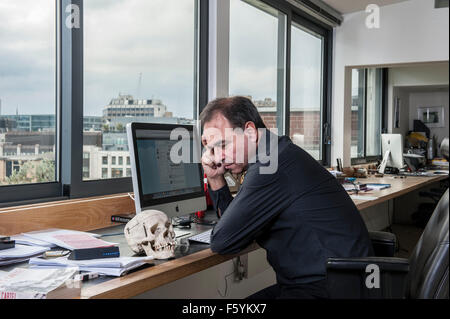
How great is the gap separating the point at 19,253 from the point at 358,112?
5231 mm

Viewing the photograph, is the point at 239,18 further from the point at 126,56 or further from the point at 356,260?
the point at 356,260

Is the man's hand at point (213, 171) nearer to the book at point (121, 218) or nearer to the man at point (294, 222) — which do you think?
the man at point (294, 222)

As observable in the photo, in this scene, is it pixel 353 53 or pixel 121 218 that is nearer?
pixel 121 218

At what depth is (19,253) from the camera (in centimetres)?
153

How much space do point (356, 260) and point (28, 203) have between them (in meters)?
1.43

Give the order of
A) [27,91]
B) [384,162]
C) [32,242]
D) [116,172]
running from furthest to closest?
[384,162]
[116,172]
[27,91]
[32,242]

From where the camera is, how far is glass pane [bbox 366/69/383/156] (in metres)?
6.21

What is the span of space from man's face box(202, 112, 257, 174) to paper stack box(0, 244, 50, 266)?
2.33 feet

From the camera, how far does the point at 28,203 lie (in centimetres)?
205

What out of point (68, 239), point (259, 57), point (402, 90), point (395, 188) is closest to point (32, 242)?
point (68, 239)

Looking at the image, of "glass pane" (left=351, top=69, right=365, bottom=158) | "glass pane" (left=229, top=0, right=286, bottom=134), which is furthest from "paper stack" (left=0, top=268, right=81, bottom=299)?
"glass pane" (left=351, top=69, right=365, bottom=158)

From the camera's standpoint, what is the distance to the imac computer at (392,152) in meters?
5.29

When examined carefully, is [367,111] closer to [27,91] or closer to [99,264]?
[27,91]

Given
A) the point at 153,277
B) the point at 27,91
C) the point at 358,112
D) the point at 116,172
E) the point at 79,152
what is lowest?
the point at 153,277
